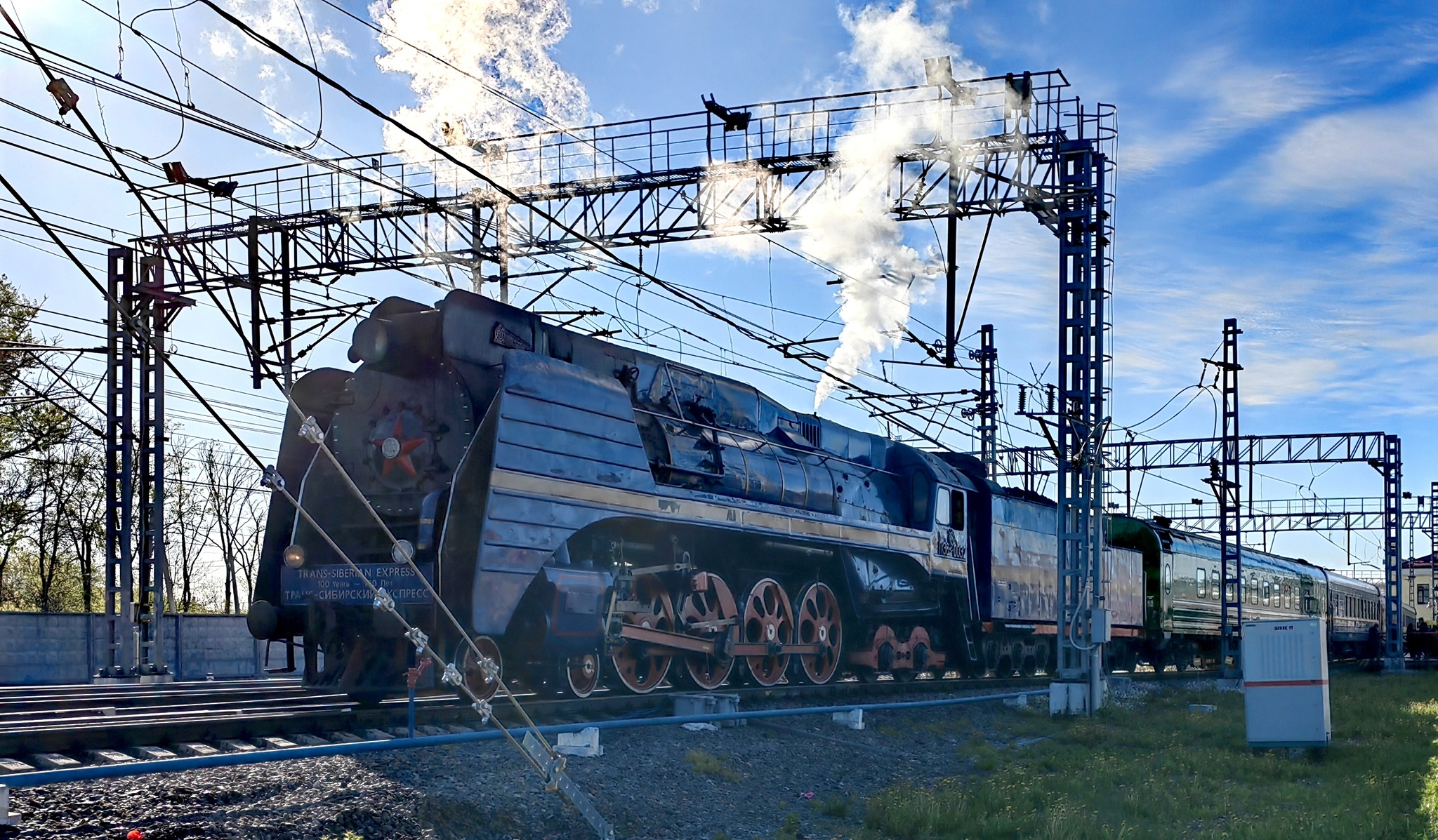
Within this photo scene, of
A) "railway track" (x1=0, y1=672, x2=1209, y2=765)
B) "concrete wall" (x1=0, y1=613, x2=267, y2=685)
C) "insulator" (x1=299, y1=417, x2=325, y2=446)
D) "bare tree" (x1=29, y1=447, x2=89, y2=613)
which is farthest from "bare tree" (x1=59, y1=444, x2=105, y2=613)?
"insulator" (x1=299, y1=417, x2=325, y2=446)

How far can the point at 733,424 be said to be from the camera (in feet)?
51.5

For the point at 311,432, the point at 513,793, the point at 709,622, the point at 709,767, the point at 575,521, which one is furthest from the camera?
the point at 709,622

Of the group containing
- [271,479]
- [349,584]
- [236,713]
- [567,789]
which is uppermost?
[271,479]

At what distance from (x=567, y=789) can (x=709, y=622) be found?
5.73m

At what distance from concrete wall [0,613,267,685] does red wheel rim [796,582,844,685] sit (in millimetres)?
11171

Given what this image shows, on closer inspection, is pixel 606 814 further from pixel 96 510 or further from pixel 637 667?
pixel 96 510

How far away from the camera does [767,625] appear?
49.6 feet

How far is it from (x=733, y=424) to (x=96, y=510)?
3504 centimetres

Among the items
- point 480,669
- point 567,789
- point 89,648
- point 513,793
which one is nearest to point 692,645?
point 480,669

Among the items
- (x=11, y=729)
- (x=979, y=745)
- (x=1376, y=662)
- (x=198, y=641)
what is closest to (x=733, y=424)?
(x=979, y=745)

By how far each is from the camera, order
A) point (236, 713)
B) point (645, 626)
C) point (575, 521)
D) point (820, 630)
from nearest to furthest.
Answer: point (236, 713) < point (575, 521) < point (645, 626) < point (820, 630)

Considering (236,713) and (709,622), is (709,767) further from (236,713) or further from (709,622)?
(236,713)

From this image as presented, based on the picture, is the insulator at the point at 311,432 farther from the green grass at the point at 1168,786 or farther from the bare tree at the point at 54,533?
the bare tree at the point at 54,533

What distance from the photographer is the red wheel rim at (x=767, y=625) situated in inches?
588
